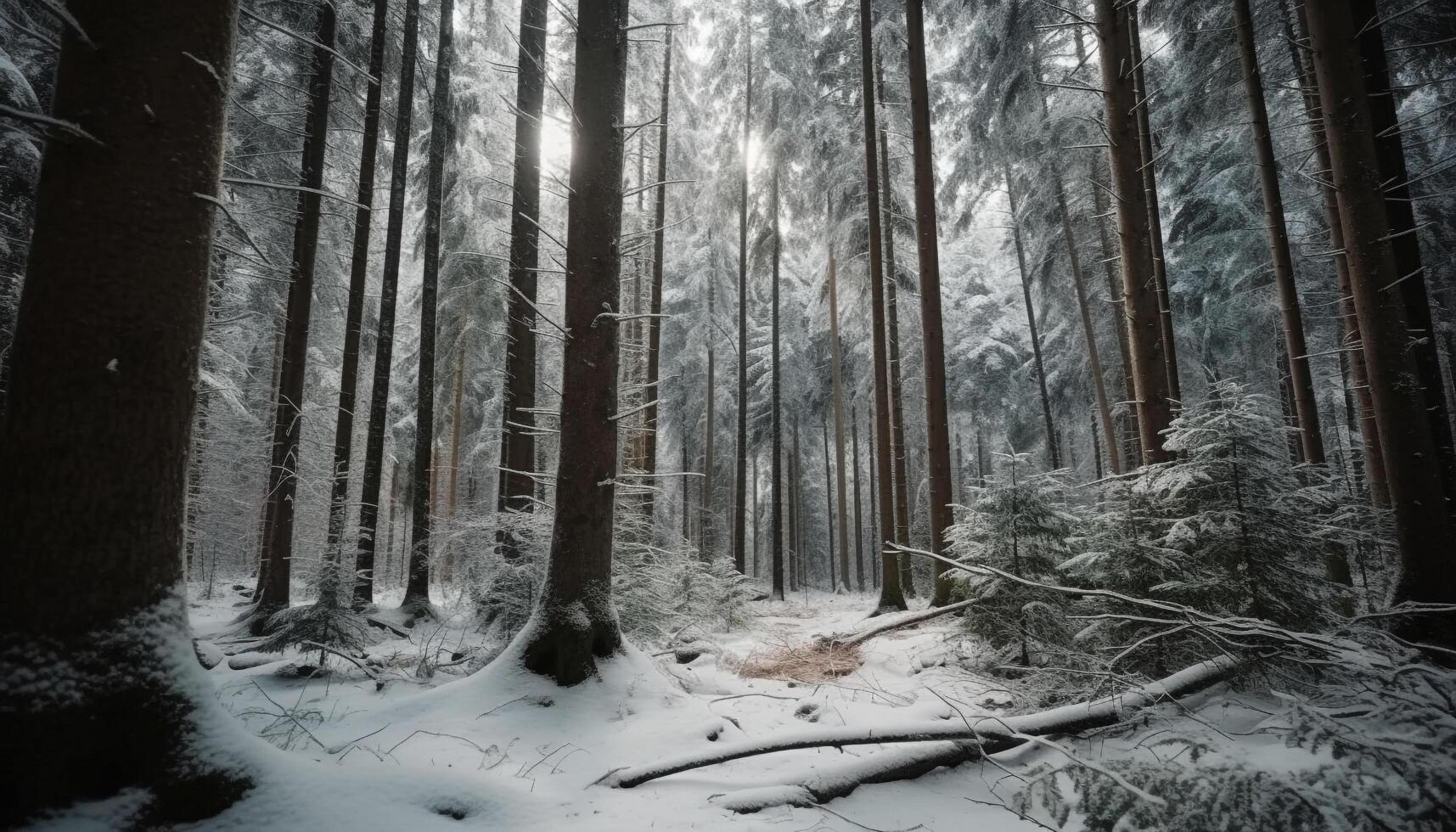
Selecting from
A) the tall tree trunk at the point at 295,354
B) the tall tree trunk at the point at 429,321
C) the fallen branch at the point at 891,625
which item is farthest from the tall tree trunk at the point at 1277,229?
the tall tree trunk at the point at 295,354

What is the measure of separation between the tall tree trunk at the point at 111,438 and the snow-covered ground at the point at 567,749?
23cm

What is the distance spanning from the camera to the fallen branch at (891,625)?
18.4ft

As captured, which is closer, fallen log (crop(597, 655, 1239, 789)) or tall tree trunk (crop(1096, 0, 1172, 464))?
fallen log (crop(597, 655, 1239, 789))

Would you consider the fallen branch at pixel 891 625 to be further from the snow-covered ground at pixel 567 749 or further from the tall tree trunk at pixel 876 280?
the tall tree trunk at pixel 876 280

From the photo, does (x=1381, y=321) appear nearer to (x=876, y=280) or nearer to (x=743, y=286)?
(x=876, y=280)

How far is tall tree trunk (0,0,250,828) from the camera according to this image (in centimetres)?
181

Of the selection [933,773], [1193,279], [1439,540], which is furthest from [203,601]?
[1193,279]

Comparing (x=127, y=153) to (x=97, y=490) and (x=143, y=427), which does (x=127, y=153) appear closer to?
(x=143, y=427)

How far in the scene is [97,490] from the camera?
6.36ft

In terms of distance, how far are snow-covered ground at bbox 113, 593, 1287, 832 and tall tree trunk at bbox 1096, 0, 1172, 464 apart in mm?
3150

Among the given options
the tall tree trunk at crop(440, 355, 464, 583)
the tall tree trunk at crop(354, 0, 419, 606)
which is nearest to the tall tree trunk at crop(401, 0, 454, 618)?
the tall tree trunk at crop(354, 0, 419, 606)

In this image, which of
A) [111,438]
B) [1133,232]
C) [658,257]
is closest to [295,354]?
[658,257]

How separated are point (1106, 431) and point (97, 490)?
1610cm

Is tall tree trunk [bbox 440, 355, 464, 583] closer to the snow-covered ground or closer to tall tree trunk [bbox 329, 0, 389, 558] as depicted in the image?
tall tree trunk [bbox 329, 0, 389, 558]
